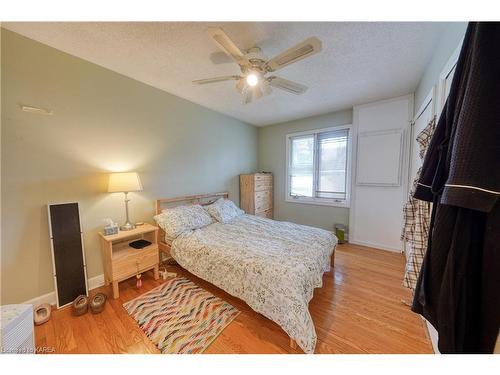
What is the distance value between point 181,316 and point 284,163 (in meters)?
3.41

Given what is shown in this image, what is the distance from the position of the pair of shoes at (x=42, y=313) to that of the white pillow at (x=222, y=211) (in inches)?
74.8

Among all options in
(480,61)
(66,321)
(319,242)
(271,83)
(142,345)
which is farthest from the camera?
(319,242)

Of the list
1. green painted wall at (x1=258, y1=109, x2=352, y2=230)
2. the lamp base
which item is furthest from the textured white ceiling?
the lamp base

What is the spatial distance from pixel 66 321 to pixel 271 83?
288 centimetres

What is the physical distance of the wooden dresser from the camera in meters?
3.85

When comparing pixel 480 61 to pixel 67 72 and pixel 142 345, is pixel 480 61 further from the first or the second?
pixel 67 72

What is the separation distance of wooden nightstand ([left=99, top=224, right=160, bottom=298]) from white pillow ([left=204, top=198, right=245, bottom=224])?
0.90 meters

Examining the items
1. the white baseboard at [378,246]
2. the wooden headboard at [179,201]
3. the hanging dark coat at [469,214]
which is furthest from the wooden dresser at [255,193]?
A: the hanging dark coat at [469,214]

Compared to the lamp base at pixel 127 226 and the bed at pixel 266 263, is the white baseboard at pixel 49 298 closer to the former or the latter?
the lamp base at pixel 127 226

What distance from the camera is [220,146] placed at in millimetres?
3545

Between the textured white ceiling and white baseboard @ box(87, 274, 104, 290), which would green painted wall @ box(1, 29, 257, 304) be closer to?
white baseboard @ box(87, 274, 104, 290)

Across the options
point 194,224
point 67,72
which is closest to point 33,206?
point 67,72
